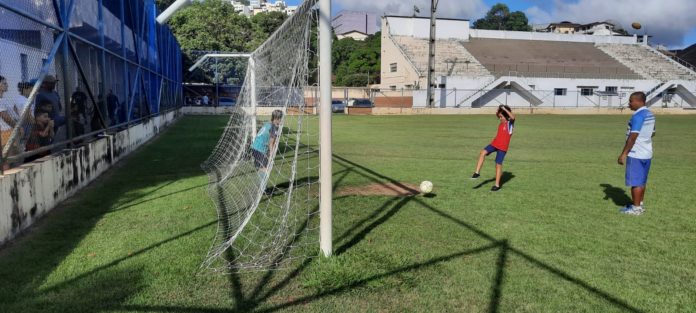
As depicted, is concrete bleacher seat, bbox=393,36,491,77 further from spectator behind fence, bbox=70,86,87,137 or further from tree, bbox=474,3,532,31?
tree, bbox=474,3,532,31

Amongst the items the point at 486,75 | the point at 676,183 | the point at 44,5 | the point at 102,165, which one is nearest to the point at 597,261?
the point at 676,183

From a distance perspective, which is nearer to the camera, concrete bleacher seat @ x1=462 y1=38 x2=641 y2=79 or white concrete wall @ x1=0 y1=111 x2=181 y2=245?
white concrete wall @ x1=0 y1=111 x2=181 y2=245

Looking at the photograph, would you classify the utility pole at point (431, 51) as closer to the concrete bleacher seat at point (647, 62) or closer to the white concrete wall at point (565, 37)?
the white concrete wall at point (565, 37)

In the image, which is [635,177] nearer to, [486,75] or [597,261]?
[597,261]

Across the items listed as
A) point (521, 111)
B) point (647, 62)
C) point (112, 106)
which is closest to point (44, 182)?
point (112, 106)

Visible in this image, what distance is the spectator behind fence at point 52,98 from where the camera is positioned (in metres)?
7.61

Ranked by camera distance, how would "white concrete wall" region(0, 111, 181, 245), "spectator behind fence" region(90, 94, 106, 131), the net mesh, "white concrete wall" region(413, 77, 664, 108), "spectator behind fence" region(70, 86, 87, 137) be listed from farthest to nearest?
"white concrete wall" region(413, 77, 664, 108)
"spectator behind fence" region(90, 94, 106, 131)
"spectator behind fence" region(70, 86, 87, 137)
"white concrete wall" region(0, 111, 181, 245)
the net mesh

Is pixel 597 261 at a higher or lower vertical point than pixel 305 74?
lower

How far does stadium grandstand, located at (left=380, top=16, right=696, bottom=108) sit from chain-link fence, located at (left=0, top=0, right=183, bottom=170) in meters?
36.5

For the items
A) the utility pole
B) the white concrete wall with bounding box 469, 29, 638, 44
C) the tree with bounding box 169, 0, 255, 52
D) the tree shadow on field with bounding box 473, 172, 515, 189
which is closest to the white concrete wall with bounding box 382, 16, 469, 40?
the white concrete wall with bounding box 469, 29, 638, 44

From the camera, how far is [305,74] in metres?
5.90

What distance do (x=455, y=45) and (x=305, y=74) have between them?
183 ft

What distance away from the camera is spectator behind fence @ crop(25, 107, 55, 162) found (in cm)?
711

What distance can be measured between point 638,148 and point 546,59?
5660 centimetres
